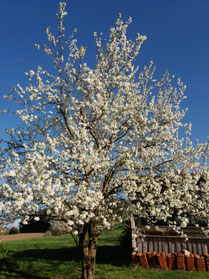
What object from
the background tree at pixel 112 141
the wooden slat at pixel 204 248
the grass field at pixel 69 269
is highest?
the background tree at pixel 112 141

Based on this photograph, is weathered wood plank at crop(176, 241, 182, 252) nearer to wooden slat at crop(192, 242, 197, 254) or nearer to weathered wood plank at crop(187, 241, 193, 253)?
weathered wood plank at crop(187, 241, 193, 253)

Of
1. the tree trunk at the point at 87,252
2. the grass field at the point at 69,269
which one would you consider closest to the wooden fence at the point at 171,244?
the grass field at the point at 69,269

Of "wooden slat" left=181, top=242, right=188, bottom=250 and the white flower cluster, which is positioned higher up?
the white flower cluster

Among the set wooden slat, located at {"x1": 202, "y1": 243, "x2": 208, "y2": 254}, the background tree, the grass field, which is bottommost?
the grass field

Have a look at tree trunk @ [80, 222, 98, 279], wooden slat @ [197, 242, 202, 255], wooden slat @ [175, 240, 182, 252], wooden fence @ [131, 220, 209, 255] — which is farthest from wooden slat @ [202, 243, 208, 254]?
tree trunk @ [80, 222, 98, 279]

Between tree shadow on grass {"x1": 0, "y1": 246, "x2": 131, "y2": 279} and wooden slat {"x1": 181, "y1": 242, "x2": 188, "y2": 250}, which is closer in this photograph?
tree shadow on grass {"x1": 0, "y1": 246, "x2": 131, "y2": 279}

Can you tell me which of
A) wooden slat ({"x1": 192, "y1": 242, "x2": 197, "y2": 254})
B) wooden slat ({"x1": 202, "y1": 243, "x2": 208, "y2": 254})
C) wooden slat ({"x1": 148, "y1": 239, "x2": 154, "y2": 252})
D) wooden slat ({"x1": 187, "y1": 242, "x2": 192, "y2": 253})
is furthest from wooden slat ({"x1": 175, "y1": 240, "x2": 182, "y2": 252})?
wooden slat ({"x1": 148, "y1": 239, "x2": 154, "y2": 252})

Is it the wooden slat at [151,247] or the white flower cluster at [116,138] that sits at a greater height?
the white flower cluster at [116,138]

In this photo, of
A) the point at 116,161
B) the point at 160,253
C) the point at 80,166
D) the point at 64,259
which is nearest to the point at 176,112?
the point at 116,161

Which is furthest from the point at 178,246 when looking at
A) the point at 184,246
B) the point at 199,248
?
the point at 199,248

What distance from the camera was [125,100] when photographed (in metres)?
10.4

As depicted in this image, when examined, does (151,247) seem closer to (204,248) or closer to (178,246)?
(178,246)

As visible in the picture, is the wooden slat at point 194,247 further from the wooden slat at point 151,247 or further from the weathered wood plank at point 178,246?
the wooden slat at point 151,247

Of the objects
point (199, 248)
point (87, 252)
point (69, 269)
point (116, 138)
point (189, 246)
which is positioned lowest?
point (69, 269)
